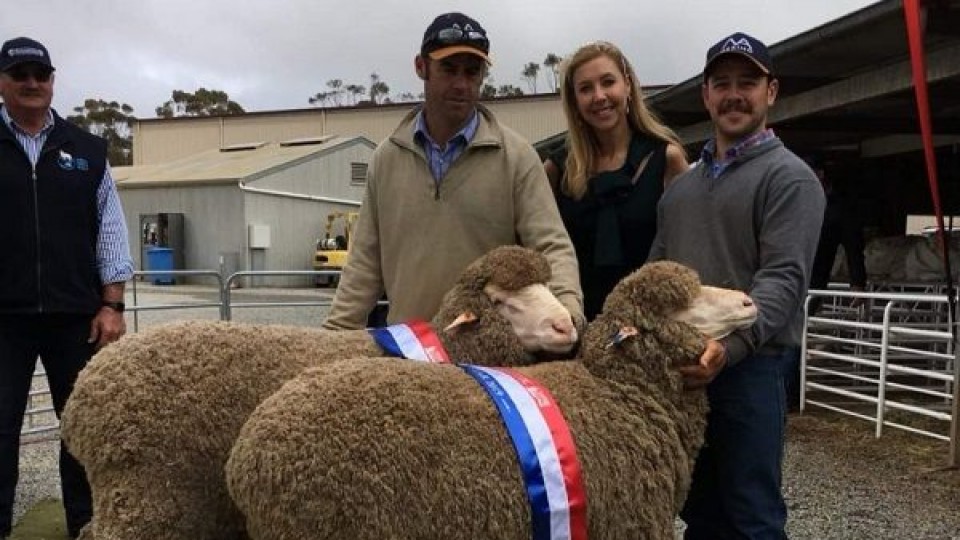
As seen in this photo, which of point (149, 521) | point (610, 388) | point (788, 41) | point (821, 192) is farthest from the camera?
point (788, 41)

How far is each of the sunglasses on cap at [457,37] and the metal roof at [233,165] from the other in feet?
83.6

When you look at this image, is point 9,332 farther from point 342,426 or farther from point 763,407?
point 763,407

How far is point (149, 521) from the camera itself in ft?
7.26

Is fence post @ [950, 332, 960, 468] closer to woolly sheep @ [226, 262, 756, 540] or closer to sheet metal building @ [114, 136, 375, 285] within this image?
woolly sheep @ [226, 262, 756, 540]

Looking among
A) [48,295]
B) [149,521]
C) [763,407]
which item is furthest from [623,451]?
[48,295]

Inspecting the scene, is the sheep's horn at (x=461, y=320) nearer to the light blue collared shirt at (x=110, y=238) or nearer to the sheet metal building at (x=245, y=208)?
the light blue collared shirt at (x=110, y=238)

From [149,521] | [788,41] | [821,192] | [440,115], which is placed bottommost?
[149,521]

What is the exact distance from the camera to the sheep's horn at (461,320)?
2546 mm

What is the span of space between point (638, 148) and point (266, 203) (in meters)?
26.1

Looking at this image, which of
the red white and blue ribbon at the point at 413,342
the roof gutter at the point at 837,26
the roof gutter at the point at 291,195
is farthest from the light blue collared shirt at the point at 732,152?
the roof gutter at the point at 291,195

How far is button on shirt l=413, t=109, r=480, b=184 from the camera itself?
2.95 m

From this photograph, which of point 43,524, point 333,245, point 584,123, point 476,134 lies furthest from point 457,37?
point 333,245

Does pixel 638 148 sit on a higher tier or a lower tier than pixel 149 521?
higher

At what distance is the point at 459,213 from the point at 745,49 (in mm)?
1049
